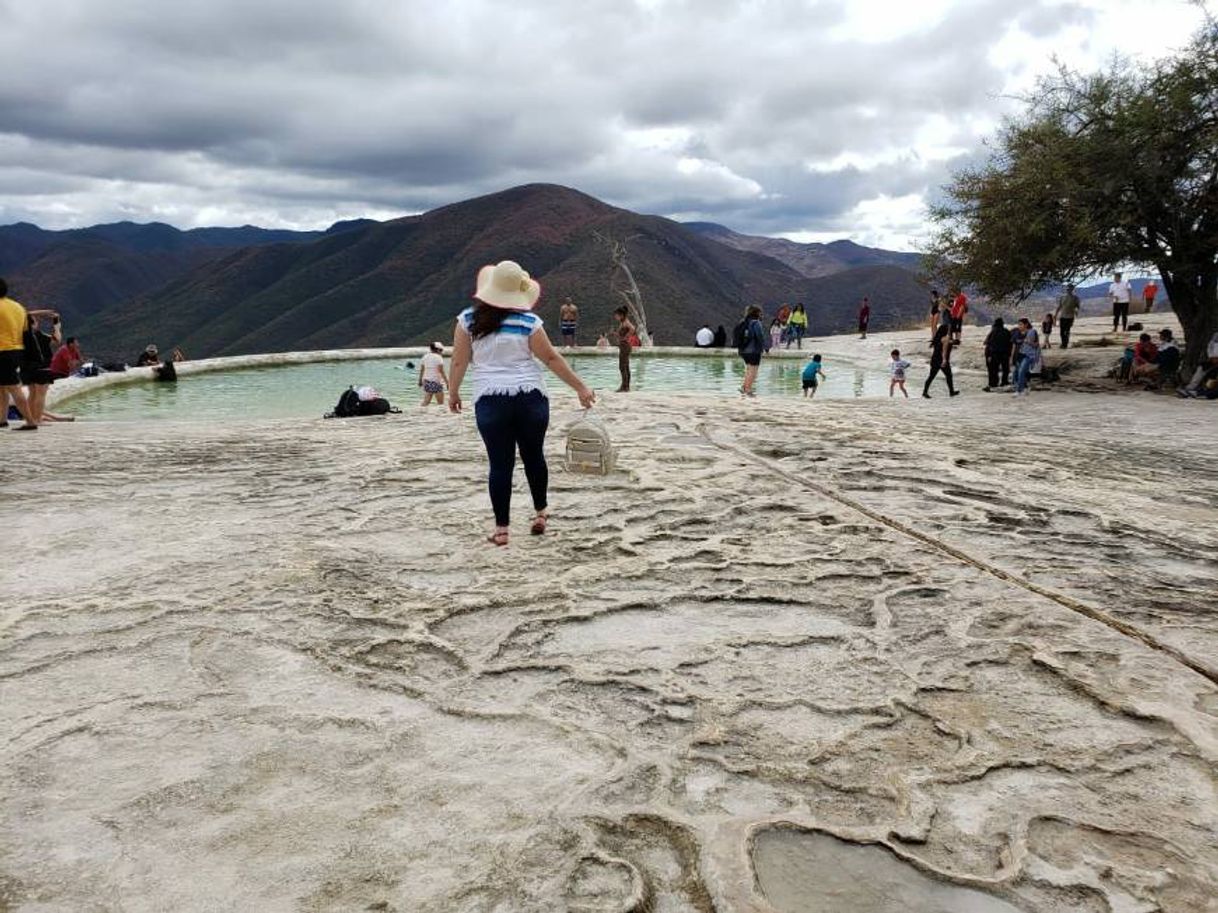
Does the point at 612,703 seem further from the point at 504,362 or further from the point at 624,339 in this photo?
the point at 624,339

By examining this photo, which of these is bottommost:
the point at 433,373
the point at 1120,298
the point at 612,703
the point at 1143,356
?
the point at 612,703

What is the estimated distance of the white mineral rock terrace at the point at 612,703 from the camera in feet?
7.02

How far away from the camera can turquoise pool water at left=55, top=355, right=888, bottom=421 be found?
15109 millimetres

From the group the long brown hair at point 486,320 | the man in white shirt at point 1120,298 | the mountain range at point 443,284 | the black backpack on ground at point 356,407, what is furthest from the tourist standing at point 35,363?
the mountain range at point 443,284

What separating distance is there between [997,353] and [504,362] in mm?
14298

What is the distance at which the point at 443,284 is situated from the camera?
124250 mm

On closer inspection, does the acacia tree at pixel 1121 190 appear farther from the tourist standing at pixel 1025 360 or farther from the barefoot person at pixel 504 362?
the barefoot person at pixel 504 362

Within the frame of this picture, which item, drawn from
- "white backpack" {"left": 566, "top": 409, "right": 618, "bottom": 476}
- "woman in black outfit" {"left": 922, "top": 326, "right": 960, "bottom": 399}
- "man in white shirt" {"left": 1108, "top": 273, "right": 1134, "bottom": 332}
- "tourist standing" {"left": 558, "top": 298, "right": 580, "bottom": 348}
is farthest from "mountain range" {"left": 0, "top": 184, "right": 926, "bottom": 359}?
"white backpack" {"left": 566, "top": 409, "right": 618, "bottom": 476}

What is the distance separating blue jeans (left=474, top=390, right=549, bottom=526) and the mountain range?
8012 centimetres

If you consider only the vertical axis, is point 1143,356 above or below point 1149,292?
below

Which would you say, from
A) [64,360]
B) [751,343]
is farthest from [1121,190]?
[64,360]

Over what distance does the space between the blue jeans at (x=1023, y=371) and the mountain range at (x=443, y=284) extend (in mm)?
69850

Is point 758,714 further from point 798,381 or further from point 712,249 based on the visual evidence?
point 712,249

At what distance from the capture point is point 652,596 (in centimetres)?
403
